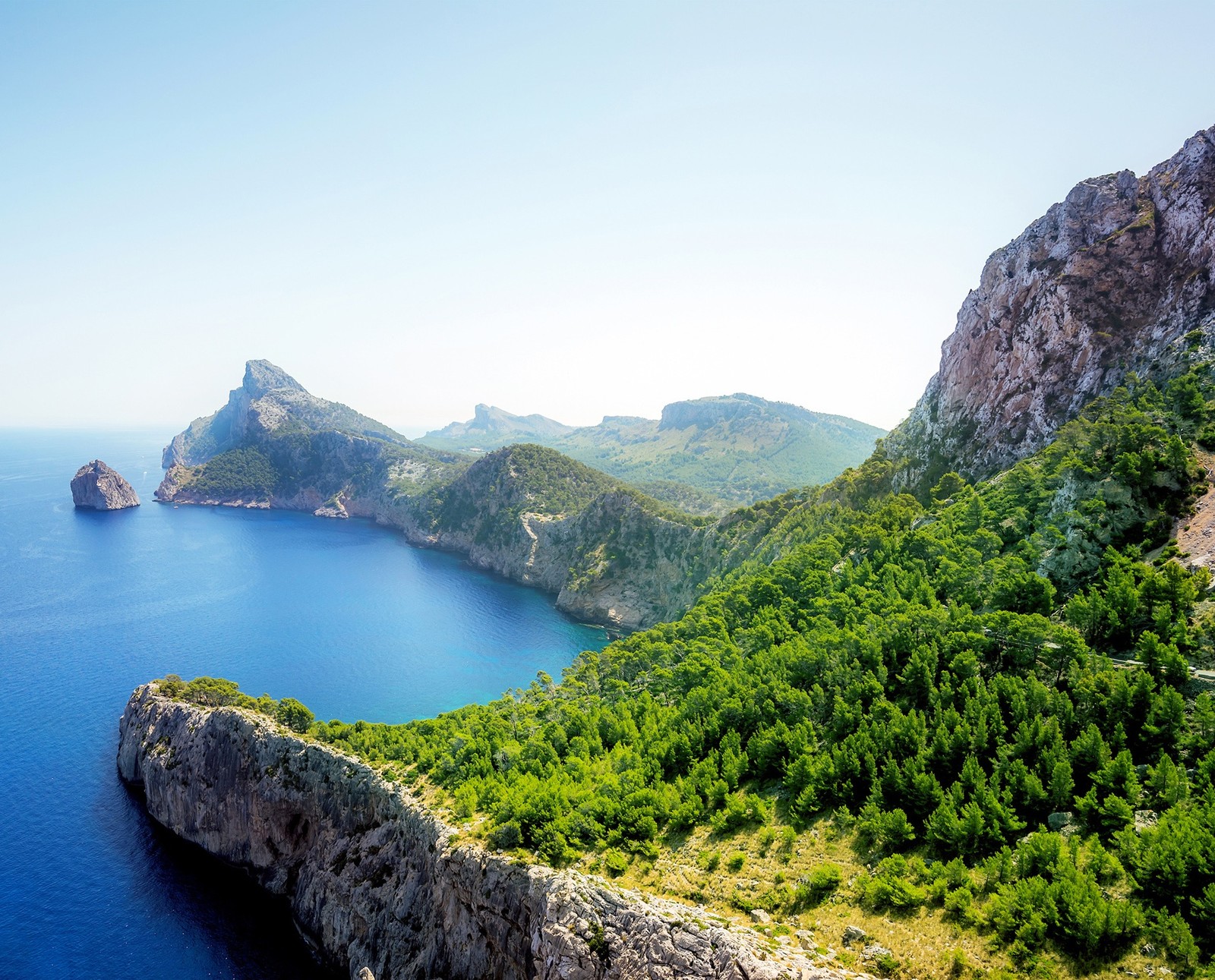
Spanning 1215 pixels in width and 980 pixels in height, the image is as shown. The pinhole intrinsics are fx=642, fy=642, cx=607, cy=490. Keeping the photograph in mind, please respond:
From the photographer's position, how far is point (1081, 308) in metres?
70.4

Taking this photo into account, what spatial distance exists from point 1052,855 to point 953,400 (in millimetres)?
72885

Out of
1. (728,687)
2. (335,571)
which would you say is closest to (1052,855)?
(728,687)

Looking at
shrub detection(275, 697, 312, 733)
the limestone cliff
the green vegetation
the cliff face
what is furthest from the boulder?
the limestone cliff

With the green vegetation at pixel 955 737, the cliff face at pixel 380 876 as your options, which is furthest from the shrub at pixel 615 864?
the cliff face at pixel 380 876

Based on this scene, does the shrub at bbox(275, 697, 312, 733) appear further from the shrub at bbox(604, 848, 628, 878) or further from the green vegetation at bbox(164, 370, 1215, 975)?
the shrub at bbox(604, 848, 628, 878)

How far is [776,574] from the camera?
72.4 m

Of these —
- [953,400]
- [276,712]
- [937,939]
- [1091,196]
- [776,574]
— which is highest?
[1091,196]

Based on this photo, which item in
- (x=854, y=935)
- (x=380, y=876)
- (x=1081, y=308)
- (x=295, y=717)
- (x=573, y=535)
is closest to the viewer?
Answer: (x=854, y=935)

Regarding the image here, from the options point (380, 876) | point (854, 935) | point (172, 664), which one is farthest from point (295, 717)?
point (854, 935)

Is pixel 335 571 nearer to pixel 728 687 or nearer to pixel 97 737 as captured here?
pixel 97 737

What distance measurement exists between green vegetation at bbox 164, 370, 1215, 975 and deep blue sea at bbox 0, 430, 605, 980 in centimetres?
1678

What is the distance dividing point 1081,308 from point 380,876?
87279 mm

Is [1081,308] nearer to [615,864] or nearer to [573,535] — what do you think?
[615,864]

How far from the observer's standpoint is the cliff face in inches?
1190
